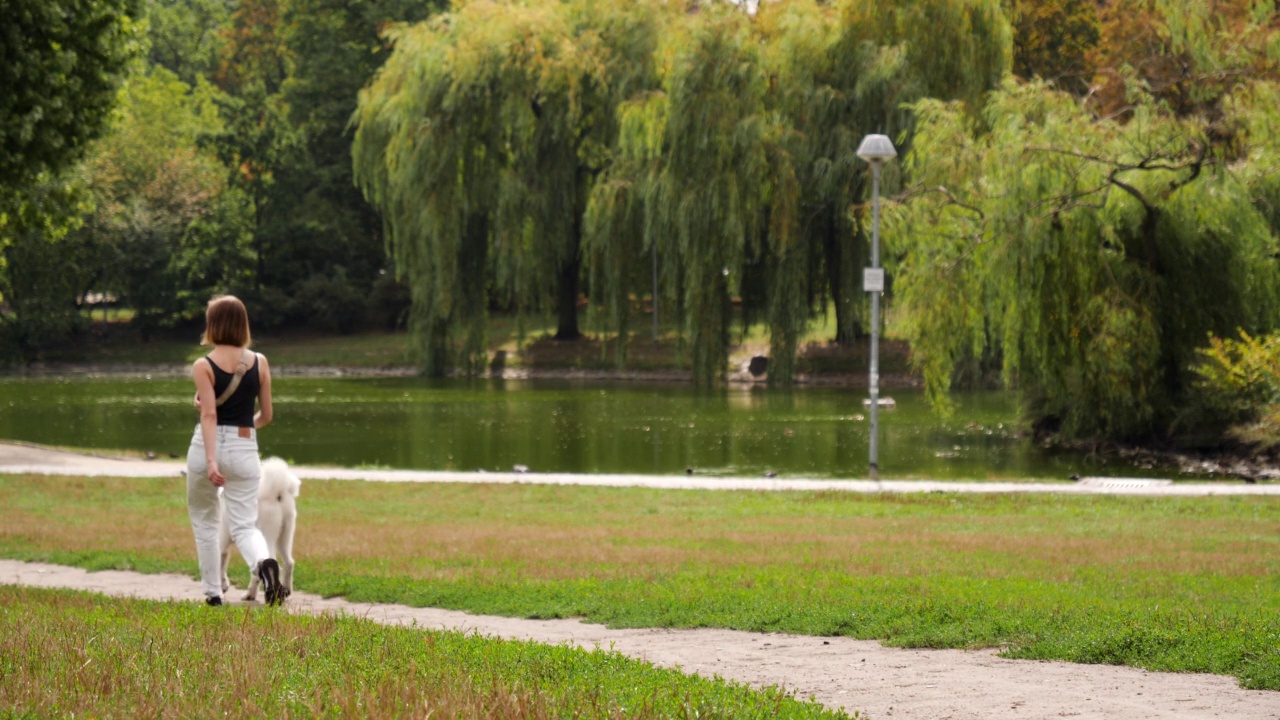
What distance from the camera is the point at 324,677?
542 centimetres

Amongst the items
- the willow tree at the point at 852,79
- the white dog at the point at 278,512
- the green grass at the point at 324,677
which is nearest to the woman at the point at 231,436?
the white dog at the point at 278,512

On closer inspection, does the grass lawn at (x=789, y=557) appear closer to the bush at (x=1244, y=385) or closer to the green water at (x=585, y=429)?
the green water at (x=585, y=429)

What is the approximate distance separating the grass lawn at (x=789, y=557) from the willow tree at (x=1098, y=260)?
666cm

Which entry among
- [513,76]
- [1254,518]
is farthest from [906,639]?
[513,76]

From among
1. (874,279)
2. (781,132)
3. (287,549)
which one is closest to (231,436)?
(287,549)

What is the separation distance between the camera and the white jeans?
9.09 m

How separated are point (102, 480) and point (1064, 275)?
14930 mm

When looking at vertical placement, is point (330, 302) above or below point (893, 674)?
above

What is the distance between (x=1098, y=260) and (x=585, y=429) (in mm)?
11725

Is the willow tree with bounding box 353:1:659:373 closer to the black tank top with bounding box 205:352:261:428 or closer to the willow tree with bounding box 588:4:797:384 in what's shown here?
the willow tree with bounding box 588:4:797:384

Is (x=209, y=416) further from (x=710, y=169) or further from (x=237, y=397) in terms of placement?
(x=710, y=169)

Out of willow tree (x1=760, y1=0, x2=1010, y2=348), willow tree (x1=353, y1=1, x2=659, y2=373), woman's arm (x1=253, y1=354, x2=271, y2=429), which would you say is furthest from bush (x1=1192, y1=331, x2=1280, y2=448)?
willow tree (x1=353, y1=1, x2=659, y2=373)

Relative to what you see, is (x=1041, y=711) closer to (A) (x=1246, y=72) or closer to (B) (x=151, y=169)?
(A) (x=1246, y=72)

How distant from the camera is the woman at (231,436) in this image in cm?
894
